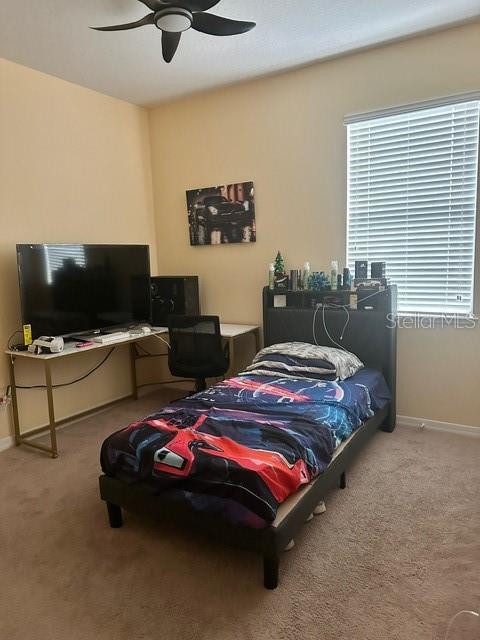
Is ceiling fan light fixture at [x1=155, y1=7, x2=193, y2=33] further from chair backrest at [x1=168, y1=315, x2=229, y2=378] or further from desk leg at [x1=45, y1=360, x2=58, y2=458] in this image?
desk leg at [x1=45, y1=360, x2=58, y2=458]

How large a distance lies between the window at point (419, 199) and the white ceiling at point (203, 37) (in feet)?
1.82

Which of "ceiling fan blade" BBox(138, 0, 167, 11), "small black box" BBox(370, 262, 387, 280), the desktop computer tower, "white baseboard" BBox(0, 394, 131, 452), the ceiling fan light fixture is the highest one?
"ceiling fan blade" BBox(138, 0, 167, 11)

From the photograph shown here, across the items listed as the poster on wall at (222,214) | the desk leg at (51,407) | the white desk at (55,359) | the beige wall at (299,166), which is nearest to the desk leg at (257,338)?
the white desk at (55,359)

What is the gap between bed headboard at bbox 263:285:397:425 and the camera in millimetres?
3357

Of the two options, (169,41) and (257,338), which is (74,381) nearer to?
(257,338)

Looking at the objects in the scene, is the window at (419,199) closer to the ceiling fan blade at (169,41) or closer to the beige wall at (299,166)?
the beige wall at (299,166)

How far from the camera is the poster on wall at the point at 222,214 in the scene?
405 centimetres

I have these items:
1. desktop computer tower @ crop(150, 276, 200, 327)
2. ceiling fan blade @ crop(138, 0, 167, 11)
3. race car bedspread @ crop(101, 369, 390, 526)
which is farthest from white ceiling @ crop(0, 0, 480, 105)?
race car bedspread @ crop(101, 369, 390, 526)

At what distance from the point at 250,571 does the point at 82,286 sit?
2524 millimetres

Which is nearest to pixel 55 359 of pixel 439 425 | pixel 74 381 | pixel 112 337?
pixel 74 381

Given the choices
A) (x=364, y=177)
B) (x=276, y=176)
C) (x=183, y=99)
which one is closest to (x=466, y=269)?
(x=364, y=177)

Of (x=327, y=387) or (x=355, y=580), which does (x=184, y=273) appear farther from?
(x=355, y=580)

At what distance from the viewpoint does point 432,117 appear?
3.21 metres

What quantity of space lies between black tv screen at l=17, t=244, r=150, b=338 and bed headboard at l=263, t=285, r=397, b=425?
47.6 inches
